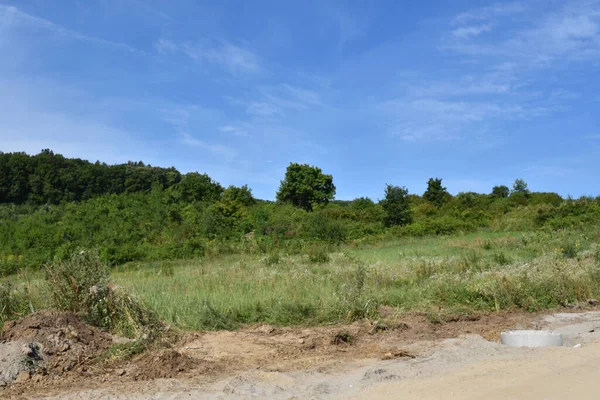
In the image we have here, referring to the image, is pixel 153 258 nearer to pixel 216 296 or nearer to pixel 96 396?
pixel 216 296

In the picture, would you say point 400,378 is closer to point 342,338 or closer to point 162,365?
point 342,338

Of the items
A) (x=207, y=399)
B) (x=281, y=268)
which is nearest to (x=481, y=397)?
(x=207, y=399)

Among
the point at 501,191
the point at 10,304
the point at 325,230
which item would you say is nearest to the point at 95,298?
the point at 10,304

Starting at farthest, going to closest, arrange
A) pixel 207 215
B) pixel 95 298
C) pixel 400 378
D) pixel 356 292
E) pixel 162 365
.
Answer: pixel 207 215 → pixel 356 292 → pixel 95 298 → pixel 162 365 → pixel 400 378

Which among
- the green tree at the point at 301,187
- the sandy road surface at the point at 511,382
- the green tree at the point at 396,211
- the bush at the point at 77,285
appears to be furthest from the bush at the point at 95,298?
the green tree at the point at 301,187

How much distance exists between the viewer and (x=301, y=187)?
5250 cm

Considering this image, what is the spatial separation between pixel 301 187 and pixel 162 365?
152ft

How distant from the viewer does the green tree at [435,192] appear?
54.7 m

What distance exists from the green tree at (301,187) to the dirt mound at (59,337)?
45519 millimetres

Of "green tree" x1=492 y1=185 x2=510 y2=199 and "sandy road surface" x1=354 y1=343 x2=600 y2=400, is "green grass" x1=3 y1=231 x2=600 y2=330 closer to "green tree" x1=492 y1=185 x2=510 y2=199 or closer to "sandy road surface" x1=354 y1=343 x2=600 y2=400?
"sandy road surface" x1=354 y1=343 x2=600 y2=400

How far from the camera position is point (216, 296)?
1006 cm

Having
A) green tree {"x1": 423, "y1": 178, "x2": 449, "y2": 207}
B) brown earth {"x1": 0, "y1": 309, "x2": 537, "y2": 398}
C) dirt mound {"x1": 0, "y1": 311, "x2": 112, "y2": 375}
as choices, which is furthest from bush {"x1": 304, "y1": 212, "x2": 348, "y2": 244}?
dirt mound {"x1": 0, "y1": 311, "x2": 112, "y2": 375}

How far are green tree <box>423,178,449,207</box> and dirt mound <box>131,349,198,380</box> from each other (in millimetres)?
50092

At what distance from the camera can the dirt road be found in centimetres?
537
